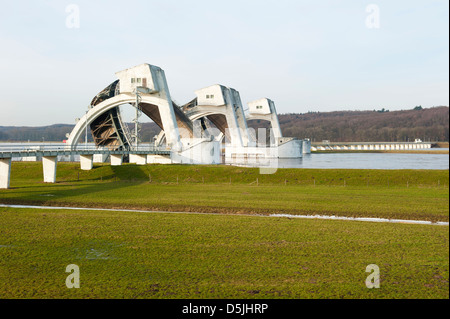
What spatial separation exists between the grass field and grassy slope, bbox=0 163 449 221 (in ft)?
0.69

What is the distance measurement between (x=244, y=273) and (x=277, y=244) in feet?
11.3

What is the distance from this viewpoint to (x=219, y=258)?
12.2 m

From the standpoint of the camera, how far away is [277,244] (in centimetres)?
1388

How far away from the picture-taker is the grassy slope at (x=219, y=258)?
9.36 metres

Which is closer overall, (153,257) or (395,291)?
(395,291)

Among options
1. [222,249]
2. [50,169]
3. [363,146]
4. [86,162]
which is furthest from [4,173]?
[363,146]

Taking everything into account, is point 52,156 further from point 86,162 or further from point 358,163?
point 358,163

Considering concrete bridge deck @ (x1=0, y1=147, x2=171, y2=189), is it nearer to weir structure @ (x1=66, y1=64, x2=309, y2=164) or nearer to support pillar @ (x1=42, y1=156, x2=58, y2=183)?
support pillar @ (x1=42, y1=156, x2=58, y2=183)

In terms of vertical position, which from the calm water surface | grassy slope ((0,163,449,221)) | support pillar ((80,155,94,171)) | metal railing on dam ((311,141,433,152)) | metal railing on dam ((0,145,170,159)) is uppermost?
metal railing on dam ((311,141,433,152))

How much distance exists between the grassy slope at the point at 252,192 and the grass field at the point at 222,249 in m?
0.21

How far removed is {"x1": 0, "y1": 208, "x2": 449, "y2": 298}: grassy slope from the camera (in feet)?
30.7

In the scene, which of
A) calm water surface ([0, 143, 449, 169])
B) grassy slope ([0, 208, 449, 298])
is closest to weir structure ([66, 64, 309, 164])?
calm water surface ([0, 143, 449, 169])
